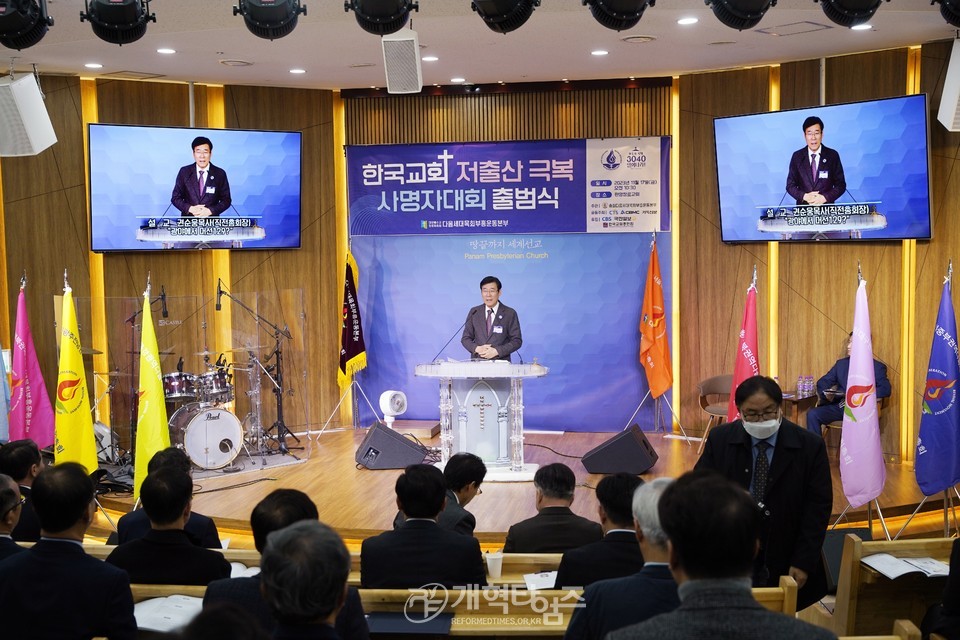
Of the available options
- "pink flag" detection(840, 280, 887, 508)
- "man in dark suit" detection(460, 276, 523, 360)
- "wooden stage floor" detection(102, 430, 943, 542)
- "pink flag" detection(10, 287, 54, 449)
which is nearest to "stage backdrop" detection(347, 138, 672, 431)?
"wooden stage floor" detection(102, 430, 943, 542)

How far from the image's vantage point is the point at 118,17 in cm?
524

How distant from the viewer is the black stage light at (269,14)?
5238mm

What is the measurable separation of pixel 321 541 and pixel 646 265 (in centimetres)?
785

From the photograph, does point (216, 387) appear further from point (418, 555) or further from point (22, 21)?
point (418, 555)

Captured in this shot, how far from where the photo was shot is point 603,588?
230cm

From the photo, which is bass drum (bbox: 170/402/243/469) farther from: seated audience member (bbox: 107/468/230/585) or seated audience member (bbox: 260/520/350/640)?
seated audience member (bbox: 260/520/350/640)

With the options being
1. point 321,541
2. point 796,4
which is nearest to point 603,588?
point 321,541

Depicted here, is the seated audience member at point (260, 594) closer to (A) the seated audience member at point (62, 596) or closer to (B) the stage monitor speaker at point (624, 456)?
(A) the seated audience member at point (62, 596)

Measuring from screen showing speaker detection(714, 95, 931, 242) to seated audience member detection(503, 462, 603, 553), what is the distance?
4836 mm

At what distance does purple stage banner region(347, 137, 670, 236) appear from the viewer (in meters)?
9.52

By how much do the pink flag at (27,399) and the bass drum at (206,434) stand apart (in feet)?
3.10

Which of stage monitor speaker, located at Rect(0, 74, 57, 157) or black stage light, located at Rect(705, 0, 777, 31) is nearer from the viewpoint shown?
black stage light, located at Rect(705, 0, 777, 31)

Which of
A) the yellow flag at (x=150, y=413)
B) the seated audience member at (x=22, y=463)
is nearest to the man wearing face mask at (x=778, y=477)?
the seated audience member at (x=22, y=463)

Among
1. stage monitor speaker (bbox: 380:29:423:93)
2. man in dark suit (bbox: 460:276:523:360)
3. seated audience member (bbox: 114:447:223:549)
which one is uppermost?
stage monitor speaker (bbox: 380:29:423:93)
